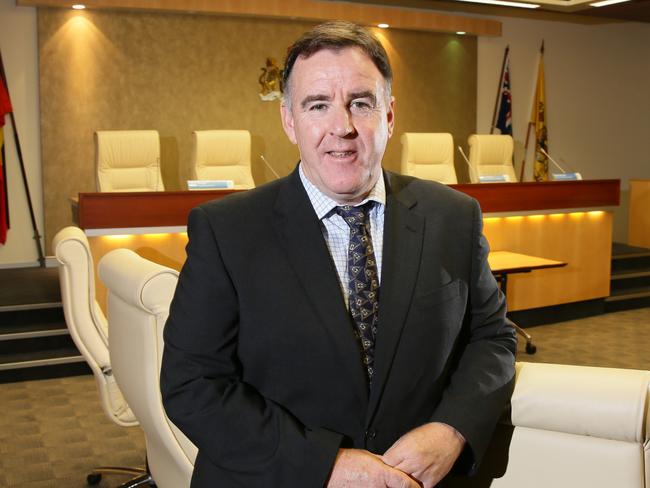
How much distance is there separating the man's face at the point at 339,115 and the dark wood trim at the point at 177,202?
3962 millimetres

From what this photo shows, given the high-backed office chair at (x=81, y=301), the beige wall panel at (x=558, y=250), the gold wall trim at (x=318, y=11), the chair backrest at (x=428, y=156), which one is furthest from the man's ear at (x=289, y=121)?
the gold wall trim at (x=318, y=11)

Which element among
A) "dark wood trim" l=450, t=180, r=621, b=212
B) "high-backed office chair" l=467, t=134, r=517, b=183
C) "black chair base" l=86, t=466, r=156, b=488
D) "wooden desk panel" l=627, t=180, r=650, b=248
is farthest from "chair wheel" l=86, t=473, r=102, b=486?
"wooden desk panel" l=627, t=180, r=650, b=248

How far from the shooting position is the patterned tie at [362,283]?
1.52 metres

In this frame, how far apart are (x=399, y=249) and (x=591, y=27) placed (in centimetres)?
1023

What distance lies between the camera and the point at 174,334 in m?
1.47

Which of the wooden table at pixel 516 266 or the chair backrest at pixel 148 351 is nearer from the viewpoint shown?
the chair backrest at pixel 148 351

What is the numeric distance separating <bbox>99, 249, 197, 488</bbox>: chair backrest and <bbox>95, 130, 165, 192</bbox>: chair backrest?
4.64 m

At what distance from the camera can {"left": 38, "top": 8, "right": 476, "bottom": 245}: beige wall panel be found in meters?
7.84

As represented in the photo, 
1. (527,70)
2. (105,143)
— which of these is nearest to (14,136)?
(105,143)

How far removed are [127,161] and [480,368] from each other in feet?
18.8

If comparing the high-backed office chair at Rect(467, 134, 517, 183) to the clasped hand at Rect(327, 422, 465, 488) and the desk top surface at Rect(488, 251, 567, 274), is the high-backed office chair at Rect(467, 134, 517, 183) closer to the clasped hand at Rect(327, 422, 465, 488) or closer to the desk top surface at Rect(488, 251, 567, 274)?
the desk top surface at Rect(488, 251, 567, 274)

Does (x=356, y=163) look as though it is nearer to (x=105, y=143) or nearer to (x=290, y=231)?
(x=290, y=231)

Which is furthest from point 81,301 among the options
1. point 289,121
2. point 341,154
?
point 341,154

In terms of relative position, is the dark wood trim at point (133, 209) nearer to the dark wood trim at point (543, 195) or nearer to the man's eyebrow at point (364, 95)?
the dark wood trim at point (543, 195)
